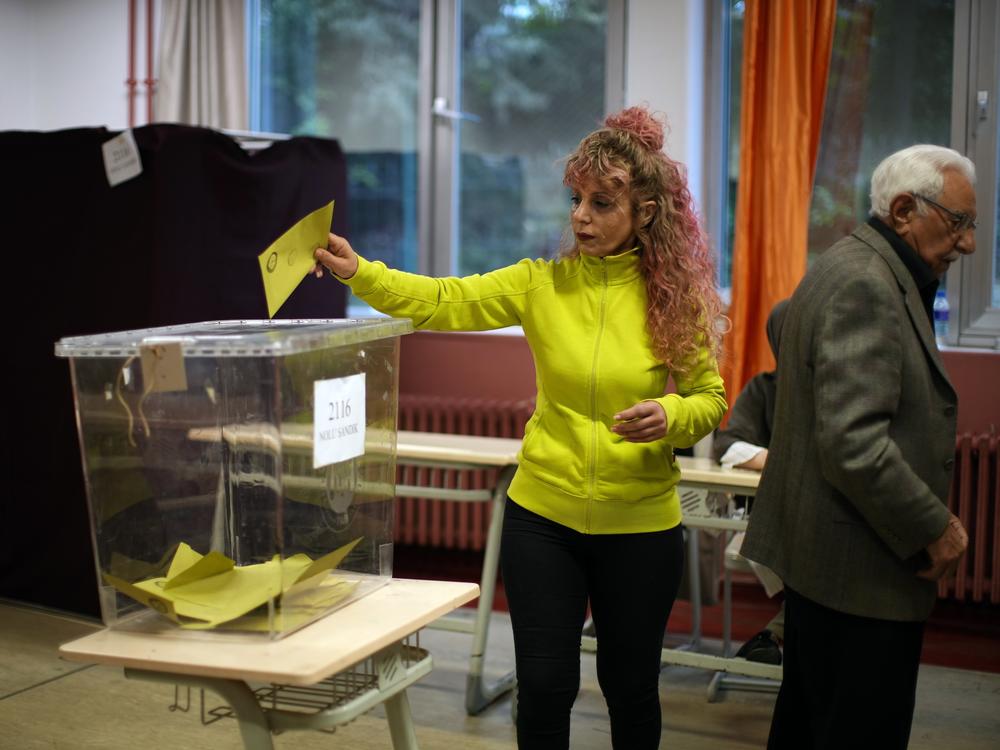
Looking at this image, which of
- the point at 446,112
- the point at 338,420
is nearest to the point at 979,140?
the point at 446,112

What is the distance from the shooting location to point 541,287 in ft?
6.63

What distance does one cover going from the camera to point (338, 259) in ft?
5.80

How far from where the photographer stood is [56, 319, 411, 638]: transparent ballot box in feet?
4.70

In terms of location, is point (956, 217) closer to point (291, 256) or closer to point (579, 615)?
point (579, 615)

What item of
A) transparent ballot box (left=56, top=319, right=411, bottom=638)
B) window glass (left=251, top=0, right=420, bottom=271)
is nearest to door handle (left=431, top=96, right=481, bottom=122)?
window glass (left=251, top=0, right=420, bottom=271)

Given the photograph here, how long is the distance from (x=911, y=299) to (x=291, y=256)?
1.01 meters

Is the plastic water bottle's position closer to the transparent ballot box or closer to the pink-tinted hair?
the pink-tinted hair

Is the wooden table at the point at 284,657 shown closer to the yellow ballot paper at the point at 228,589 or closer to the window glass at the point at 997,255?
the yellow ballot paper at the point at 228,589

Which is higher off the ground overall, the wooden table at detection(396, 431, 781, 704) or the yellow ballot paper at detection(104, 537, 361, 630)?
the yellow ballot paper at detection(104, 537, 361, 630)

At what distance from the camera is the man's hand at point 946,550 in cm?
182

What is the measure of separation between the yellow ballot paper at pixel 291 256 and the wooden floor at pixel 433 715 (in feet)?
5.41

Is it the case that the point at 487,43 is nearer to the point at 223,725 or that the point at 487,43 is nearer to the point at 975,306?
the point at 975,306

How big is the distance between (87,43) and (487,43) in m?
1.92

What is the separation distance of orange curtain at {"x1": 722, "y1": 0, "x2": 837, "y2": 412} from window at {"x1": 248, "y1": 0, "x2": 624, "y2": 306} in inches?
29.2
